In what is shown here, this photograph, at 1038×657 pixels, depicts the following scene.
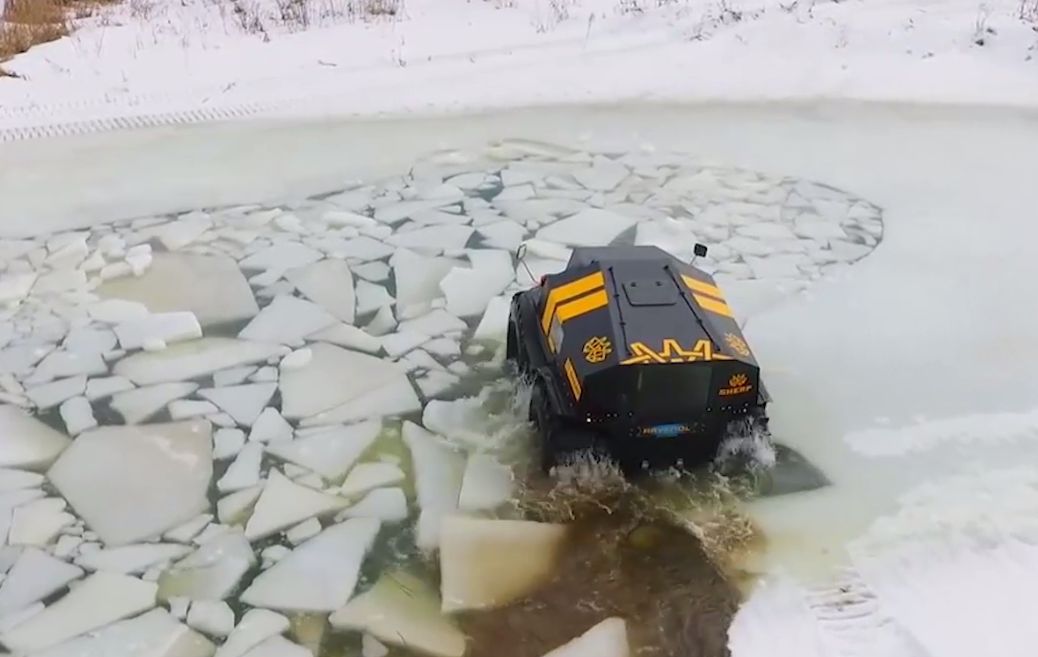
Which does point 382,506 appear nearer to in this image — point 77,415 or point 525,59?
point 77,415

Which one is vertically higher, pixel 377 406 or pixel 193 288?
pixel 193 288

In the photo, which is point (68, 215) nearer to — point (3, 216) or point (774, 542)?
point (3, 216)

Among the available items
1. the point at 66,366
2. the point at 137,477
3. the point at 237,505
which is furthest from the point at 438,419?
the point at 66,366

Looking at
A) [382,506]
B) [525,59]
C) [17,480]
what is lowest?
[382,506]

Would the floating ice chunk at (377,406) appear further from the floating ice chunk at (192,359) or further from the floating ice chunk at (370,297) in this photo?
the floating ice chunk at (370,297)

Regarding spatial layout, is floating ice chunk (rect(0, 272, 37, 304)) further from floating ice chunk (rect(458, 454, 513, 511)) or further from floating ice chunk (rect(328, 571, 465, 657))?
floating ice chunk (rect(328, 571, 465, 657))

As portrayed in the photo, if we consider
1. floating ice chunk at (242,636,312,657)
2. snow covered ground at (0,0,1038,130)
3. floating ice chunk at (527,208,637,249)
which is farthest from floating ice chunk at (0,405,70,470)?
snow covered ground at (0,0,1038,130)

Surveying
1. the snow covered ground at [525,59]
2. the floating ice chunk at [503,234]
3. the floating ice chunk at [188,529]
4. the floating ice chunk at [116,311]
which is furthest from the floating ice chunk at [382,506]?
the snow covered ground at [525,59]
